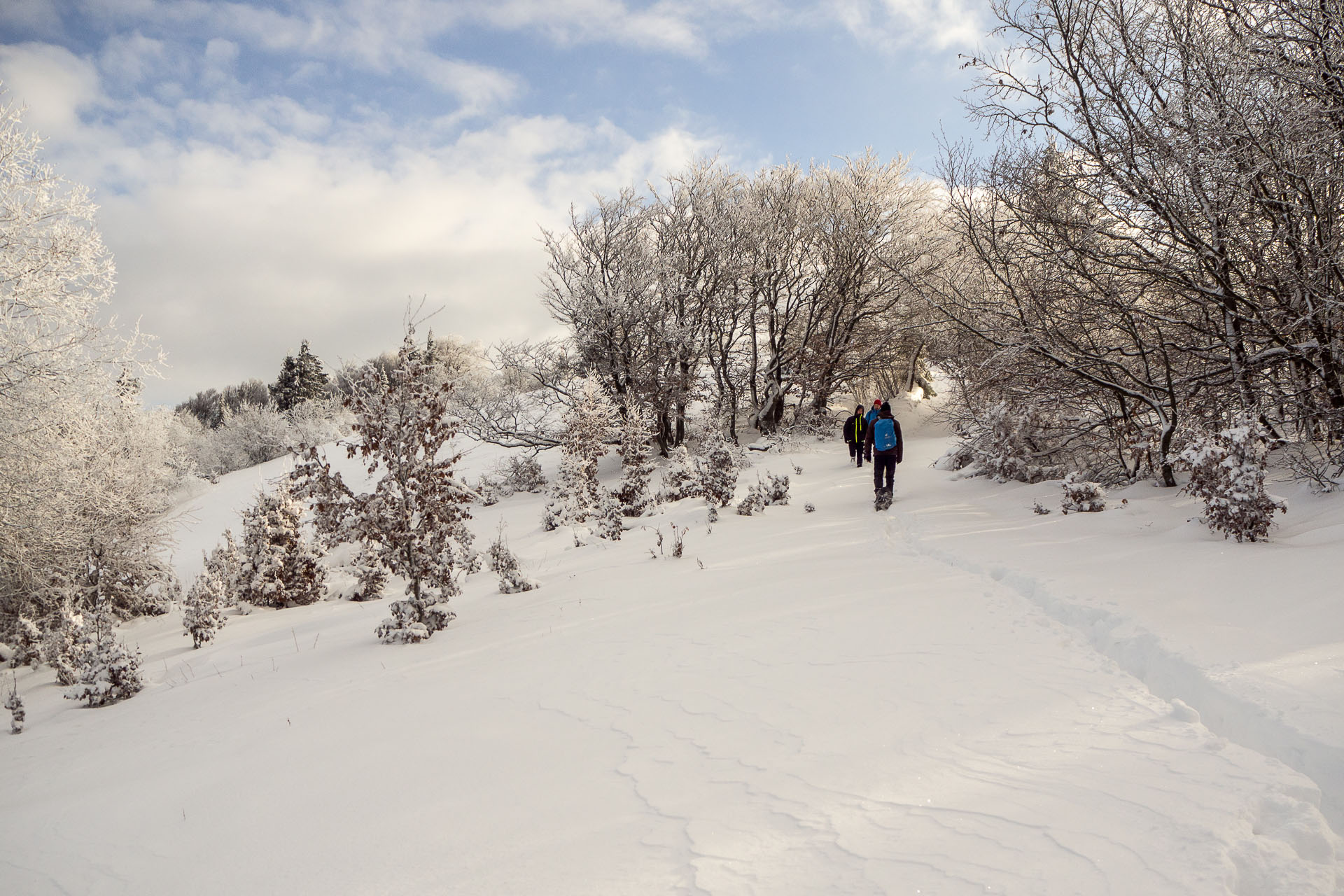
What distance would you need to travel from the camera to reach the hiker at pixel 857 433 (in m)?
16.9

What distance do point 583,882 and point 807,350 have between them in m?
22.7

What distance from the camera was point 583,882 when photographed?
2193mm

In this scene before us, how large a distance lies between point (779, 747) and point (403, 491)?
16.1 feet

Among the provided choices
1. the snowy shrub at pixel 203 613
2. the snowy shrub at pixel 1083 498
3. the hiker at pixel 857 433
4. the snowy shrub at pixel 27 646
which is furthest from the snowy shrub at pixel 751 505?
the snowy shrub at pixel 27 646

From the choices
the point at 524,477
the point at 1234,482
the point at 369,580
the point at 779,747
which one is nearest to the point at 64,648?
the point at 369,580

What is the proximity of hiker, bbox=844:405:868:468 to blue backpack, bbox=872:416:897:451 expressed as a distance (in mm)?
5220

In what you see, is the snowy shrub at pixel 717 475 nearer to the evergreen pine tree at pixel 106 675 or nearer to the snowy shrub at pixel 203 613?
the snowy shrub at pixel 203 613

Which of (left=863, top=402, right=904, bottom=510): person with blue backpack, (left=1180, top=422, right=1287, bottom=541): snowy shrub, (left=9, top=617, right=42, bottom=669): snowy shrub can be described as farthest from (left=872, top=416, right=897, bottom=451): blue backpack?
(left=9, top=617, right=42, bottom=669): snowy shrub

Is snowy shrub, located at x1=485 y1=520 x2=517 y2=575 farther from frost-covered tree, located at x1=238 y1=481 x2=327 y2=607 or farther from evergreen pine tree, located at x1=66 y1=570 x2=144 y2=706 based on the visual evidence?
evergreen pine tree, located at x1=66 y1=570 x2=144 y2=706

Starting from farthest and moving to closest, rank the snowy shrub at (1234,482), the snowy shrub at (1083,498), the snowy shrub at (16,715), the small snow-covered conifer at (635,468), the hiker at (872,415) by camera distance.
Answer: the small snow-covered conifer at (635,468) → the hiker at (872,415) → the snowy shrub at (1083,498) → the snowy shrub at (16,715) → the snowy shrub at (1234,482)

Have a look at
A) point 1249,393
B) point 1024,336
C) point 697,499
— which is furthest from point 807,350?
point 1249,393

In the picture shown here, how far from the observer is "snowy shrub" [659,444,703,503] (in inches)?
557

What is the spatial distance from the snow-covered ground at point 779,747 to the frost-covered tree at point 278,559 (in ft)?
11.6

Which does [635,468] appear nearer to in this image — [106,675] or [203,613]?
[203,613]
